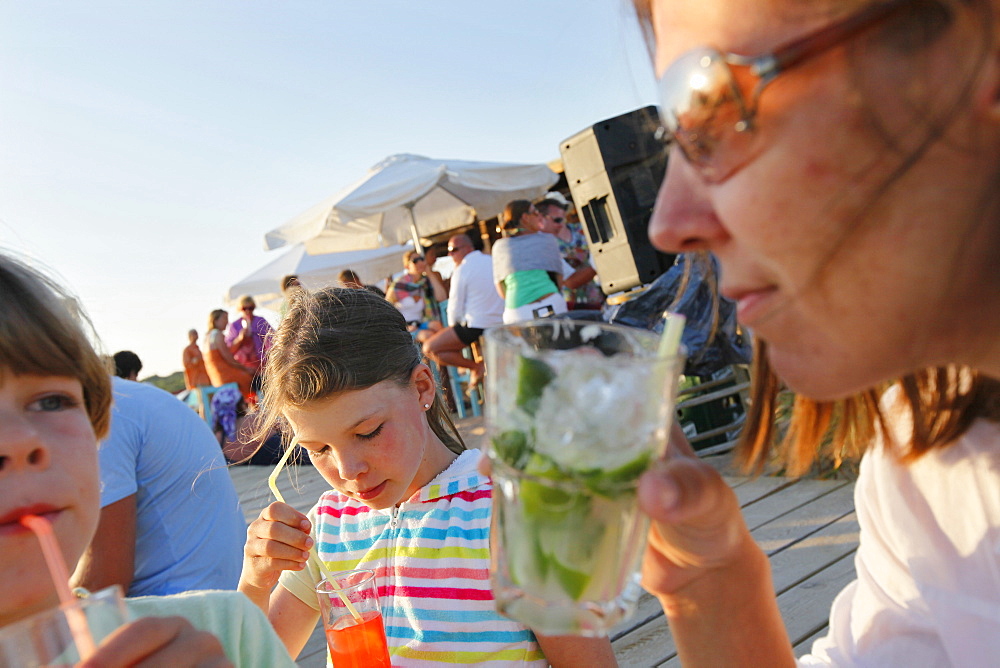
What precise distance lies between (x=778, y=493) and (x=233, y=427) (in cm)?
664

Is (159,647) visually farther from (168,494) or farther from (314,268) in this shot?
(314,268)

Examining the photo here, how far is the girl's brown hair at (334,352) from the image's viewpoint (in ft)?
6.42

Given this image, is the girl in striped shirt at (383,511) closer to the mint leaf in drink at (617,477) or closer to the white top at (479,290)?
the mint leaf in drink at (617,477)

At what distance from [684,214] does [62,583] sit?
1000 millimetres

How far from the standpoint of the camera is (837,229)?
0.80 metres

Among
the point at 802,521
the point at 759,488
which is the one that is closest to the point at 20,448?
the point at 802,521

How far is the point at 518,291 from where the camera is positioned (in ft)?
20.2

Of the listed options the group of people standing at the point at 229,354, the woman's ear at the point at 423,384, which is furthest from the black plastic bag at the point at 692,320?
the group of people standing at the point at 229,354

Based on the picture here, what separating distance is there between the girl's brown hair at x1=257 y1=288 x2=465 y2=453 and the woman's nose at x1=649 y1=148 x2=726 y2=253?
1216 mm

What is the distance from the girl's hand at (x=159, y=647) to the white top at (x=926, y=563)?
3.28 feet

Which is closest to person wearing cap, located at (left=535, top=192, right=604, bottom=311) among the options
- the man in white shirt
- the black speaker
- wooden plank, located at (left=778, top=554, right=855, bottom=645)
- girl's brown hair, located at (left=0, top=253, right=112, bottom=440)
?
the man in white shirt

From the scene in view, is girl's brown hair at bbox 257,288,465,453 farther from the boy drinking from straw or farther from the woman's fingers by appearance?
the woman's fingers

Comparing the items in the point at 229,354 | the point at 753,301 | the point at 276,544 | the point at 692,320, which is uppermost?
the point at 753,301

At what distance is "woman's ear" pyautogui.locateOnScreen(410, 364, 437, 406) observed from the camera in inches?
84.5
